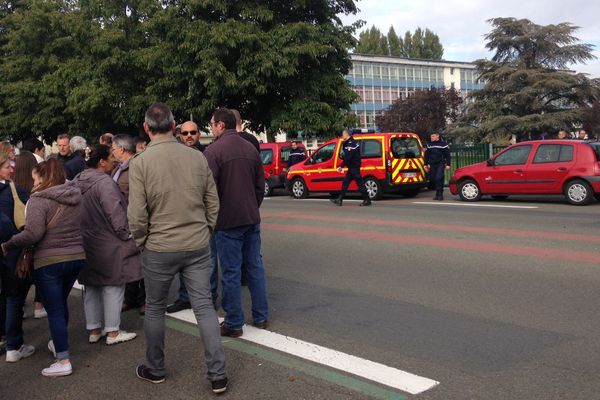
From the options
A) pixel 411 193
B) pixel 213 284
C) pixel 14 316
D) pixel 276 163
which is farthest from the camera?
pixel 276 163

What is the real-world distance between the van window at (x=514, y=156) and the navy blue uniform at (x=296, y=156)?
23.7 feet

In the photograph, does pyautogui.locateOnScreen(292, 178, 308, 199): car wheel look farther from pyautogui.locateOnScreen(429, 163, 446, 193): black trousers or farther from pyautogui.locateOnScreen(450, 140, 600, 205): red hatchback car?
pyautogui.locateOnScreen(450, 140, 600, 205): red hatchback car

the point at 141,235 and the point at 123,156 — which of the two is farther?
the point at 123,156

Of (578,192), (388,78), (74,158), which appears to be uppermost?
(388,78)

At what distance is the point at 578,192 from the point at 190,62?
55.2 feet

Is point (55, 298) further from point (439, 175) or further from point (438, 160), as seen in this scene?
point (438, 160)

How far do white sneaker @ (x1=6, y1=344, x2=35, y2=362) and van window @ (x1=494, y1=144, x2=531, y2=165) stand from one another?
12.1 meters

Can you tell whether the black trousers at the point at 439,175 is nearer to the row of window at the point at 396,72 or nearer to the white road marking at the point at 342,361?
the white road marking at the point at 342,361

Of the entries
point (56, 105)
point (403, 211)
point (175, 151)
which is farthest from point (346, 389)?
point (56, 105)

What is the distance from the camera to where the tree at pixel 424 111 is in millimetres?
54938

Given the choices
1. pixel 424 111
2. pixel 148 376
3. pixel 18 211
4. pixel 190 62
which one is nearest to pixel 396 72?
pixel 424 111

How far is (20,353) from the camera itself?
4816mm

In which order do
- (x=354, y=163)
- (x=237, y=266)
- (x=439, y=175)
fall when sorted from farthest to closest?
(x=439, y=175), (x=354, y=163), (x=237, y=266)

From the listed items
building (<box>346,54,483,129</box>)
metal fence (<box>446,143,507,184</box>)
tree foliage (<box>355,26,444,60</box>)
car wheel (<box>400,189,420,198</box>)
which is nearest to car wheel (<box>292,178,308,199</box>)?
car wheel (<box>400,189,420,198</box>)
